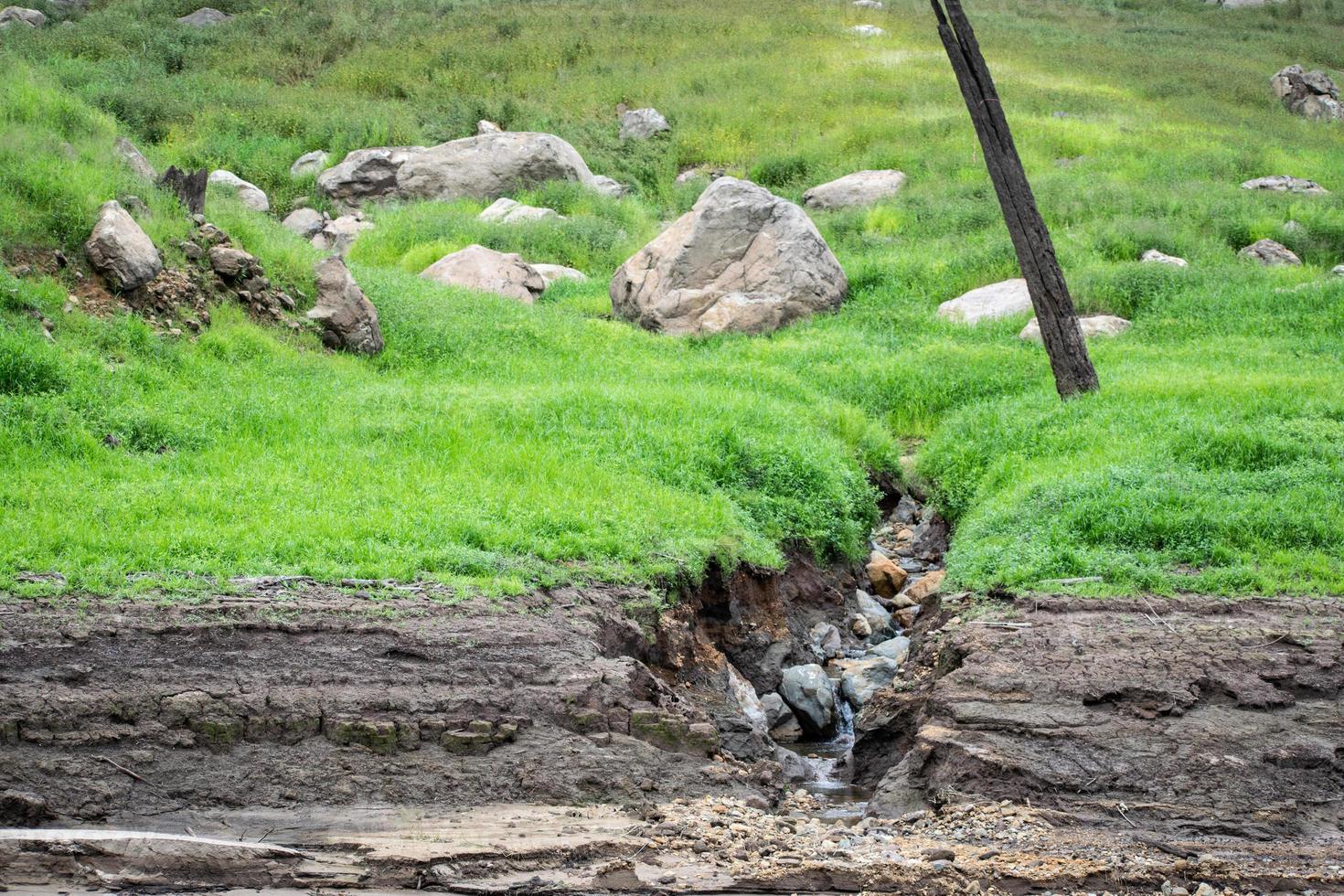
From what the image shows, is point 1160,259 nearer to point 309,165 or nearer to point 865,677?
point 865,677

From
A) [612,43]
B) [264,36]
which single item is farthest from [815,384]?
[264,36]

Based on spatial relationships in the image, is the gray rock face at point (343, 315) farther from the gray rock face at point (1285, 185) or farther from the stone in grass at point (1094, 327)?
the gray rock face at point (1285, 185)

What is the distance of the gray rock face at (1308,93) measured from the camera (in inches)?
1236

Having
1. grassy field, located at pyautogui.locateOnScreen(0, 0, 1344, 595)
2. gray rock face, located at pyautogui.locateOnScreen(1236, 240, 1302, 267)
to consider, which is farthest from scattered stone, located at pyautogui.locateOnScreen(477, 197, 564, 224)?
gray rock face, located at pyautogui.locateOnScreen(1236, 240, 1302, 267)

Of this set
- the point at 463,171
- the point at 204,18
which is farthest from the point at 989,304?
the point at 204,18

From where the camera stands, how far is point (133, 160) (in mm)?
14656

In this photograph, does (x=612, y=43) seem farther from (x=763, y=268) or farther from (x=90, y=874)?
(x=90, y=874)

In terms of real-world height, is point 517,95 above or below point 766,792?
above

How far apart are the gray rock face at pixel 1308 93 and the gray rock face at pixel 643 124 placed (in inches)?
687

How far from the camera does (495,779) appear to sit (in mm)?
5906

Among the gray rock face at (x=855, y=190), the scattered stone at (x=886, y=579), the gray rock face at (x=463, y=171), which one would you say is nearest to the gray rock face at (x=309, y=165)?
A: the gray rock face at (x=463, y=171)

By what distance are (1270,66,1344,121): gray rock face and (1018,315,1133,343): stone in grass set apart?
19.3 metres

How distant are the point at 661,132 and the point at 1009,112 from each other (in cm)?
805

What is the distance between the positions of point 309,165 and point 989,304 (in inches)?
584
